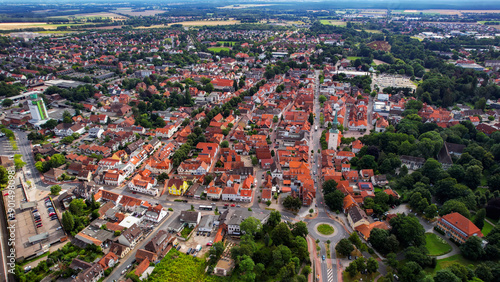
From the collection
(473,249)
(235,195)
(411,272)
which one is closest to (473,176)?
(473,249)

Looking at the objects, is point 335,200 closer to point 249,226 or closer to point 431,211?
point 431,211

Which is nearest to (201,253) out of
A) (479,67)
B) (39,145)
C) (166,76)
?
(39,145)

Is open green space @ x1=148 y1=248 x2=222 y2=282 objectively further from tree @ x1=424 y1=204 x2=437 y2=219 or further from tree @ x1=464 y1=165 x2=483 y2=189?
tree @ x1=464 y1=165 x2=483 y2=189

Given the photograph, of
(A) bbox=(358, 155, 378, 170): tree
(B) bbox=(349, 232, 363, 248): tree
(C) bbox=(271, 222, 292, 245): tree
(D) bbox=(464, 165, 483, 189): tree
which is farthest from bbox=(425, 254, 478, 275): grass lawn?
(A) bbox=(358, 155, 378, 170): tree

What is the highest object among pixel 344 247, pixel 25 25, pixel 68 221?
pixel 25 25

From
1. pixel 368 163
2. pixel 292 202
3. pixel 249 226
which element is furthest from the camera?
pixel 368 163

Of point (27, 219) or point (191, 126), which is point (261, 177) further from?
point (27, 219)
